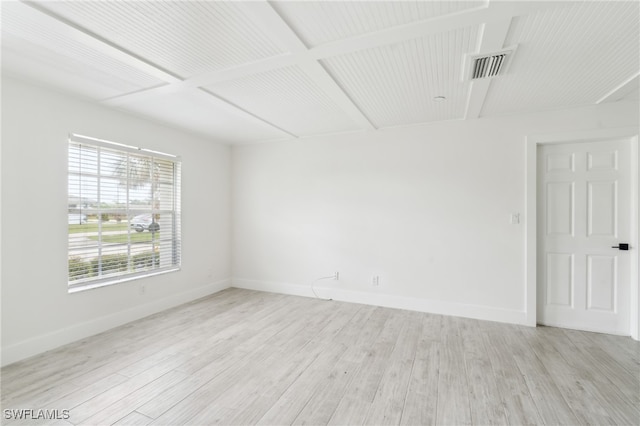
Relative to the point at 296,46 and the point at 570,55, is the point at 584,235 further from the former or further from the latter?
the point at 296,46

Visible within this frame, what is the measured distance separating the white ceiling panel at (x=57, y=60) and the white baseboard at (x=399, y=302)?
11.1ft

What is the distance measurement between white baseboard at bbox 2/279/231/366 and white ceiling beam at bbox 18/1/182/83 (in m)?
2.70

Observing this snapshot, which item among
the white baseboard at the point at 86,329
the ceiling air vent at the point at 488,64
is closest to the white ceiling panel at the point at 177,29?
the ceiling air vent at the point at 488,64

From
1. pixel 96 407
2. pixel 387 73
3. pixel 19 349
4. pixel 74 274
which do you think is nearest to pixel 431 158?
pixel 387 73

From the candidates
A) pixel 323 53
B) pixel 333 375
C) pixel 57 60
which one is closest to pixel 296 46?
pixel 323 53

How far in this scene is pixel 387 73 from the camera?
2428mm

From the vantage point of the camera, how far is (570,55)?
214cm

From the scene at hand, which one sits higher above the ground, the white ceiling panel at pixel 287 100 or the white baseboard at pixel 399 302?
the white ceiling panel at pixel 287 100

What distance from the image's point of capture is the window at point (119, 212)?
3.06 meters

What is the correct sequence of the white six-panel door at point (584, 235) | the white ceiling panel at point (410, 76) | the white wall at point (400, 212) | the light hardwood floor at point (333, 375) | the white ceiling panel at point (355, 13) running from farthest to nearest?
the white wall at point (400, 212) < the white six-panel door at point (584, 235) < the white ceiling panel at point (410, 76) < the light hardwood floor at point (333, 375) < the white ceiling panel at point (355, 13)

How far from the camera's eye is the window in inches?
120

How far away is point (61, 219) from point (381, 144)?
12.9 ft

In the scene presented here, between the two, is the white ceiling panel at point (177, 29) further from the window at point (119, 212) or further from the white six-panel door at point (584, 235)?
the white six-panel door at point (584, 235)

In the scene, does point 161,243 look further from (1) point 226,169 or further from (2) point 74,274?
(1) point 226,169
